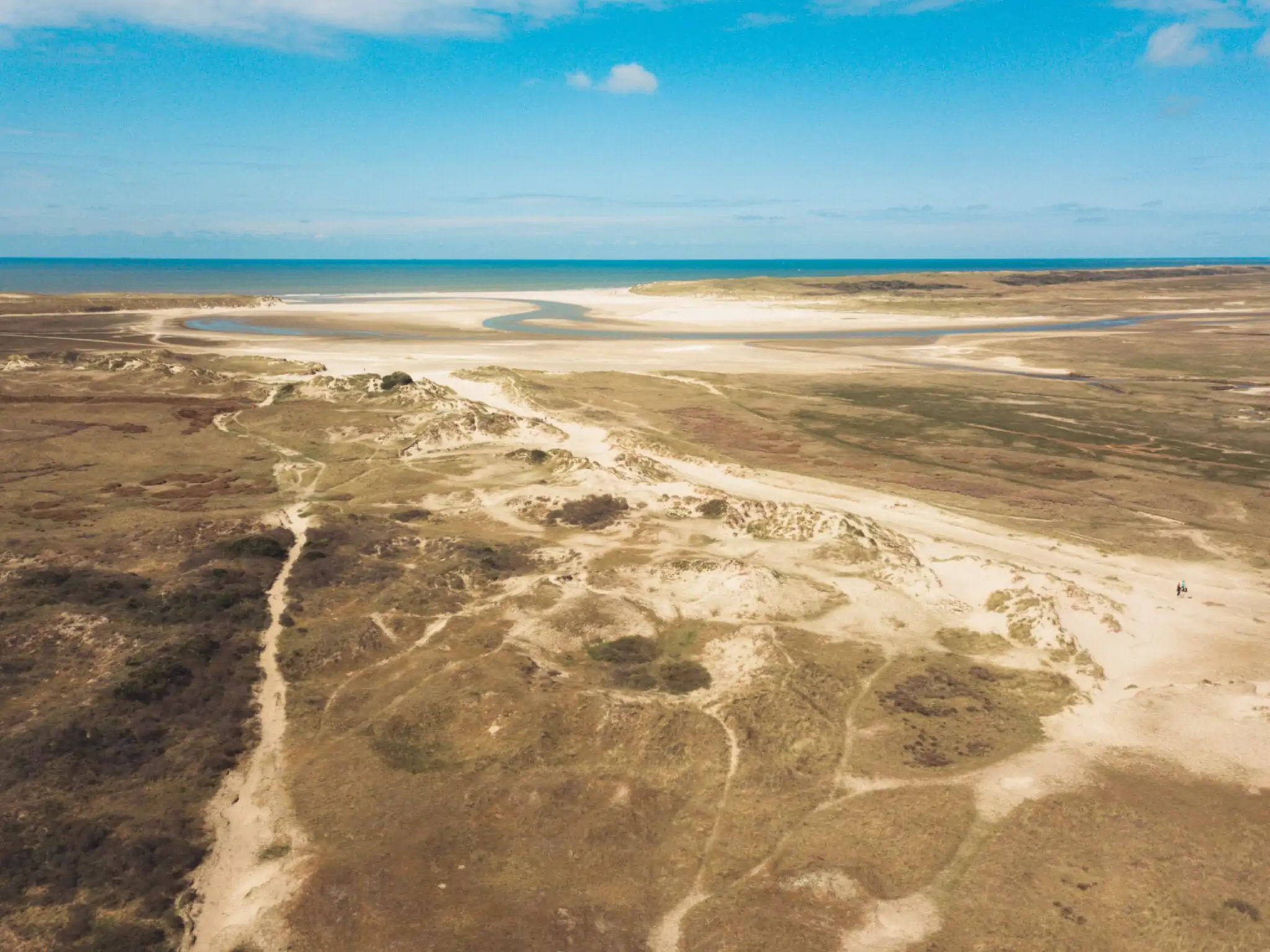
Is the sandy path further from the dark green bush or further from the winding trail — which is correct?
the dark green bush

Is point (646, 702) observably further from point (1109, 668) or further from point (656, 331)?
point (656, 331)

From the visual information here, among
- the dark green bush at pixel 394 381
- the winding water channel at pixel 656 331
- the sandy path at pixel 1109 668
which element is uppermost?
the winding water channel at pixel 656 331

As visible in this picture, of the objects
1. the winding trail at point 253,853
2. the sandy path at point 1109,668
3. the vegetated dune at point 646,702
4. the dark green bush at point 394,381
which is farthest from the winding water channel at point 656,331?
the winding trail at point 253,853

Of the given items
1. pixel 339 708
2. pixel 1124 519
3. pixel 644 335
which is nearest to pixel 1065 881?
pixel 339 708

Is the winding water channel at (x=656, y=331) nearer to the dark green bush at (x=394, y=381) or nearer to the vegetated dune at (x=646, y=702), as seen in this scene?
the dark green bush at (x=394, y=381)

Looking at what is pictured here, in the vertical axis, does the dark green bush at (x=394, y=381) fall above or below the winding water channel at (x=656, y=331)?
below

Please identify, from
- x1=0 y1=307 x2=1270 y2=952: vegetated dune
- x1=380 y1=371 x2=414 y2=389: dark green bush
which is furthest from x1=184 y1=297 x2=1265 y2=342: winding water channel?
x1=0 y1=307 x2=1270 y2=952: vegetated dune
